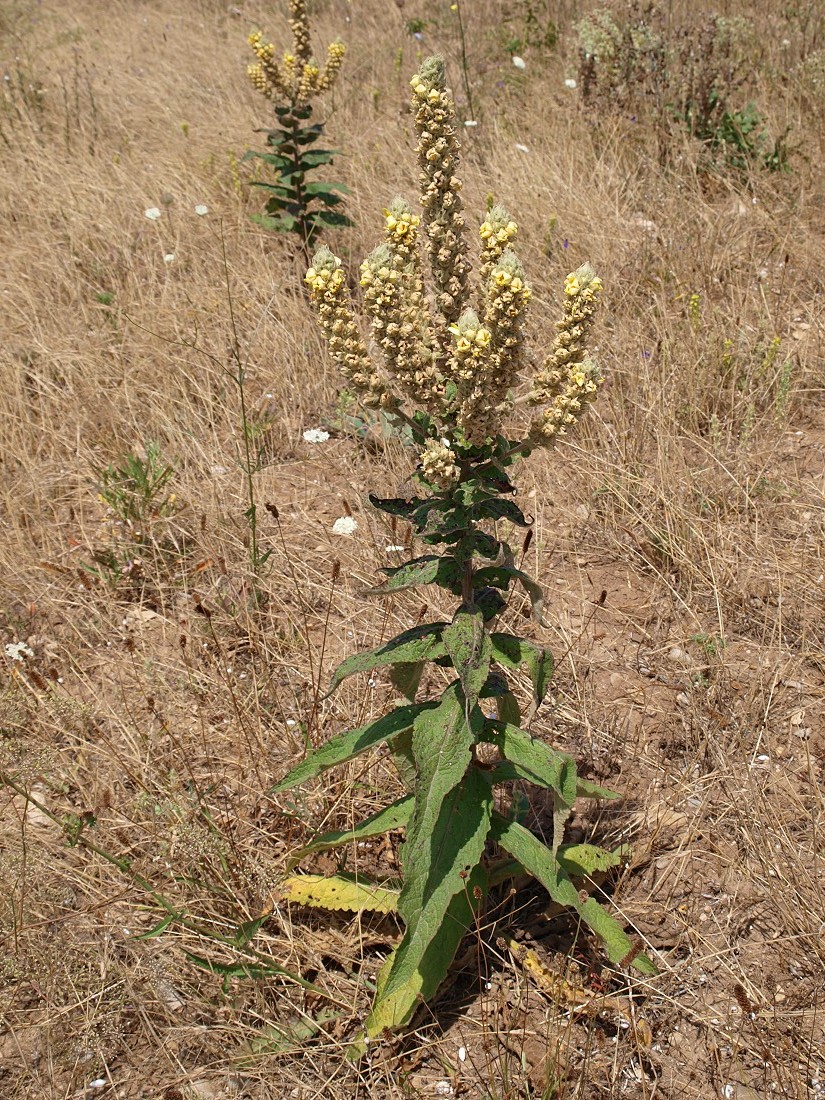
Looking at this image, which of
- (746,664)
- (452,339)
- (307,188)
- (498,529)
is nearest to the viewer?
(452,339)

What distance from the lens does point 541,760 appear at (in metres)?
2.05

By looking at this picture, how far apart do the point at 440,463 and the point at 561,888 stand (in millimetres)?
1034

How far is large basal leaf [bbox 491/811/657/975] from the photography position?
6.73 feet

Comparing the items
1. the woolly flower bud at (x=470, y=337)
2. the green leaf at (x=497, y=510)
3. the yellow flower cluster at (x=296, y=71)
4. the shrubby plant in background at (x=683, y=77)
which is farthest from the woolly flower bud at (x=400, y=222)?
the shrubby plant in background at (x=683, y=77)

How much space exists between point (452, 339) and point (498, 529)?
1695 millimetres

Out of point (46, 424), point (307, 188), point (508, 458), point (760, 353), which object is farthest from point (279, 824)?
point (307, 188)

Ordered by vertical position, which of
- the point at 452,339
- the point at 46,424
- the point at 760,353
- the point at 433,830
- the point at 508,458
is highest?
the point at 452,339

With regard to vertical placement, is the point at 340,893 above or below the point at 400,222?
below

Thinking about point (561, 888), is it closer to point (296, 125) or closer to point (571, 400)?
Result: point (571, 400)

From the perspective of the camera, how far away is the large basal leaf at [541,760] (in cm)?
203

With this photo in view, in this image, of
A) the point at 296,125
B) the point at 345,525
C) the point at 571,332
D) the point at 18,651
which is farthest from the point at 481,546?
the point at 296,125

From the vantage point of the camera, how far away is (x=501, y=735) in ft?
7.01

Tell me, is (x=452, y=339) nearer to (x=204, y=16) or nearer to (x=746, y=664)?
(x=746, y=664)

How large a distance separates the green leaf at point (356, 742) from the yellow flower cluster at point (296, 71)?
3.87 m
